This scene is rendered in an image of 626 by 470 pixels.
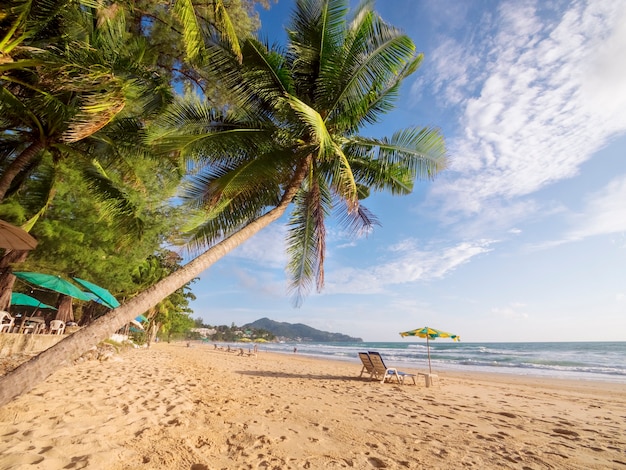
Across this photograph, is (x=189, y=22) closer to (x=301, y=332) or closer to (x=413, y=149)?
(x=413, y=149)

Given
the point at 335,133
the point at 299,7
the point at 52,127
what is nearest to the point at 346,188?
the point at 335,133

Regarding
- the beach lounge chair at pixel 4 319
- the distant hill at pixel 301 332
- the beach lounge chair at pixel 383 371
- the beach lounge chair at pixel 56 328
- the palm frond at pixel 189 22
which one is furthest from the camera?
the distant hill at pixel 301 332

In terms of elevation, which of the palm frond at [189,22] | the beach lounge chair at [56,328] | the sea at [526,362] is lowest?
the sea at [526,362]

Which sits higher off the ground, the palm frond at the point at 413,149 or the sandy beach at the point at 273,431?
the palm frond at the point at 413,149

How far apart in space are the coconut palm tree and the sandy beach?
240 cm

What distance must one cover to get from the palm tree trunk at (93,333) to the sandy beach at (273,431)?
72 centimetres

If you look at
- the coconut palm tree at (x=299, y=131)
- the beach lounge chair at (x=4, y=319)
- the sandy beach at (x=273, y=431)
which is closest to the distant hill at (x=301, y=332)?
the beach lounge chair at (x=4, y=319)

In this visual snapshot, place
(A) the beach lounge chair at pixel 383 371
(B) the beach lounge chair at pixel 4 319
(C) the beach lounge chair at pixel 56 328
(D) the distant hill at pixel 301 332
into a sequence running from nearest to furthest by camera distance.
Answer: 1. (B) the beach lounge chair at pixel 4 319
2. (A) the beach lounge chair at pixel 383 371
3. (C) the beach lounge chair at pixel 56 328
4. (D) the distant hill at pixel 301 332

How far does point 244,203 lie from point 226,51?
8.95ft

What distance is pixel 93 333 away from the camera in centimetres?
275

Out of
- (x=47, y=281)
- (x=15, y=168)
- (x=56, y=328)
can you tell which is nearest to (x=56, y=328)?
(x=56, y=328)

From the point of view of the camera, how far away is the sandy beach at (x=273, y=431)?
9.62 ft

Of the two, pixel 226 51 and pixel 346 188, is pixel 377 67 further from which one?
pixel 226 51

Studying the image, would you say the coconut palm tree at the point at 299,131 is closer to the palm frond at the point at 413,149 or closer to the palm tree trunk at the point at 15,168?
the palm frond at the point at 413,149
